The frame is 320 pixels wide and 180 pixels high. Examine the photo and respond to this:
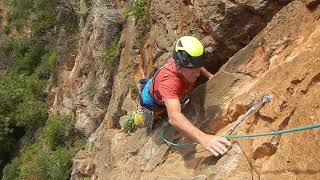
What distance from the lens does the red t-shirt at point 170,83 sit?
18.4 feet

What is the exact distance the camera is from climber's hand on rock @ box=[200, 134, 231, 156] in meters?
5.02

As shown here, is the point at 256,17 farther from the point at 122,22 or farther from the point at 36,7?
the point at 36,7

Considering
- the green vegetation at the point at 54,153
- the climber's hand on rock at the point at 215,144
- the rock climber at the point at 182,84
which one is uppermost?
the rock climber at the point at 182,84

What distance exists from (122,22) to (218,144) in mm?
7827

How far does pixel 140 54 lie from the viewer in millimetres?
10023

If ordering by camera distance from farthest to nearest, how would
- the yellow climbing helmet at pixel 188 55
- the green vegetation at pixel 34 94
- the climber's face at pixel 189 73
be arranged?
the green vegetation at pixel 34 94
the climber's face at pixel 189 73
the yellow climbing helmet at pixel 188 55

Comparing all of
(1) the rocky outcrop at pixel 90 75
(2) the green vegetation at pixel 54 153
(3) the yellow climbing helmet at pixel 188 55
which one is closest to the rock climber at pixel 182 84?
(3) the yellow climbing helmet at pixel 188 55

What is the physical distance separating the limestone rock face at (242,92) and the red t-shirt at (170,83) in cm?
62

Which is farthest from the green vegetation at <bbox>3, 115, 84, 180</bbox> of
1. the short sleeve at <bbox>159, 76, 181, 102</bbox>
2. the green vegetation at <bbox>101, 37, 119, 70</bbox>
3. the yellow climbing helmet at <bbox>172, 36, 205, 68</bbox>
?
the yellow climbing helmet at <bbox>172, 36, 205, 68</bbox>

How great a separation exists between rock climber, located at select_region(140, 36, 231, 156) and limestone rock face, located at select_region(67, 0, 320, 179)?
0.30 meters

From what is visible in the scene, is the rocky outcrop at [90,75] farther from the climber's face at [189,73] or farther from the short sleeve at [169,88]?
the short sleeve at [169,88]

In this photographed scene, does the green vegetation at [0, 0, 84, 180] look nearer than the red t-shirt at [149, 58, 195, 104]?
No

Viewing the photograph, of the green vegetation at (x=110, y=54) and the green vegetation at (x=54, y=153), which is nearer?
the green vegetation at (x=110, y=54)

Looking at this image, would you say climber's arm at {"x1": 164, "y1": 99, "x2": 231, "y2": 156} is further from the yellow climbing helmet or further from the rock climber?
the yellow climbing helmet
